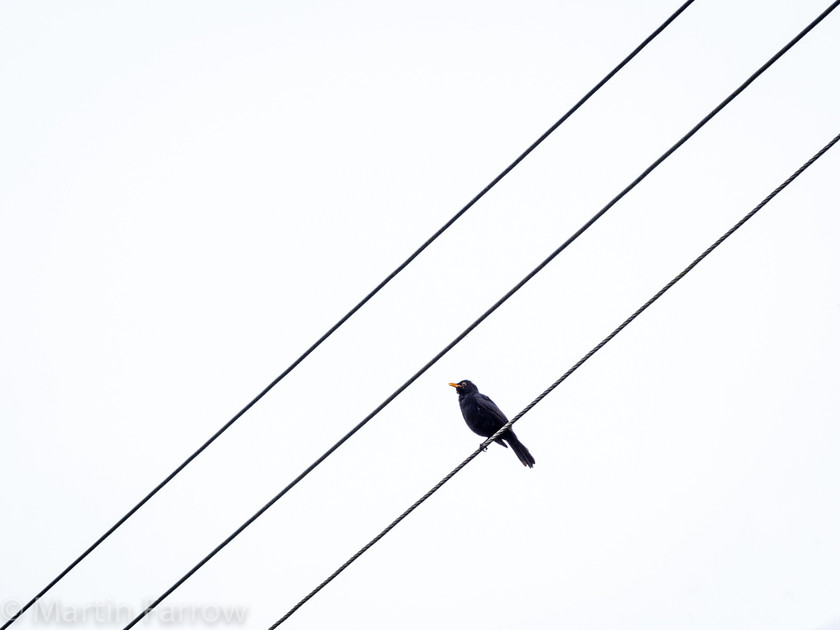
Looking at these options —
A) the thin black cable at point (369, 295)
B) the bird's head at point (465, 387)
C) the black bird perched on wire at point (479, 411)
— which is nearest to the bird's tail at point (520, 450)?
the black bird perched on wire at point (479, 411)

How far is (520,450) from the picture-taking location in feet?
30.3

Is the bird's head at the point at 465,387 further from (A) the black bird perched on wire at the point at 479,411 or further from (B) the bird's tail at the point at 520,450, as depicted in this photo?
(B) the bird's tail at the point at 520,450

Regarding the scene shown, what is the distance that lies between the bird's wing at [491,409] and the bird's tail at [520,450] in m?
1.19

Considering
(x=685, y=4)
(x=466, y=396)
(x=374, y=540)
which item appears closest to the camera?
(x=374, y=540)

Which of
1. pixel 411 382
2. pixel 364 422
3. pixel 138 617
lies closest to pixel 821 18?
pixel 411 382

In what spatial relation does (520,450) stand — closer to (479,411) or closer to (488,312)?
(479,411)

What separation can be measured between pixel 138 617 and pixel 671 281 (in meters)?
3.43

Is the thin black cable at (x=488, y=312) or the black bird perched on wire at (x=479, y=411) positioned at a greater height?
the thin black cable at (x=488, y=312)

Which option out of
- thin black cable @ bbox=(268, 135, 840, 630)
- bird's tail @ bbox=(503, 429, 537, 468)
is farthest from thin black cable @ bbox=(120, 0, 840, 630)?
→ bird's tail @ bbox=(503, 429, 537, 468)

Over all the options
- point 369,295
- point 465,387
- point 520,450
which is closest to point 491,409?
point 465,387

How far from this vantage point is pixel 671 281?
15.0ft

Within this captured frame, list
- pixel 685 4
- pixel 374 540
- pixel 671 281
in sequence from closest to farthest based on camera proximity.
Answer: pixel 671 281 < pixel 374 540 < pixel 685 4

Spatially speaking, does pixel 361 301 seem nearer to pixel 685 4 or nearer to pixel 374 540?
pixel 374 540

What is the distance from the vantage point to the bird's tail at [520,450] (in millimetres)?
9062
